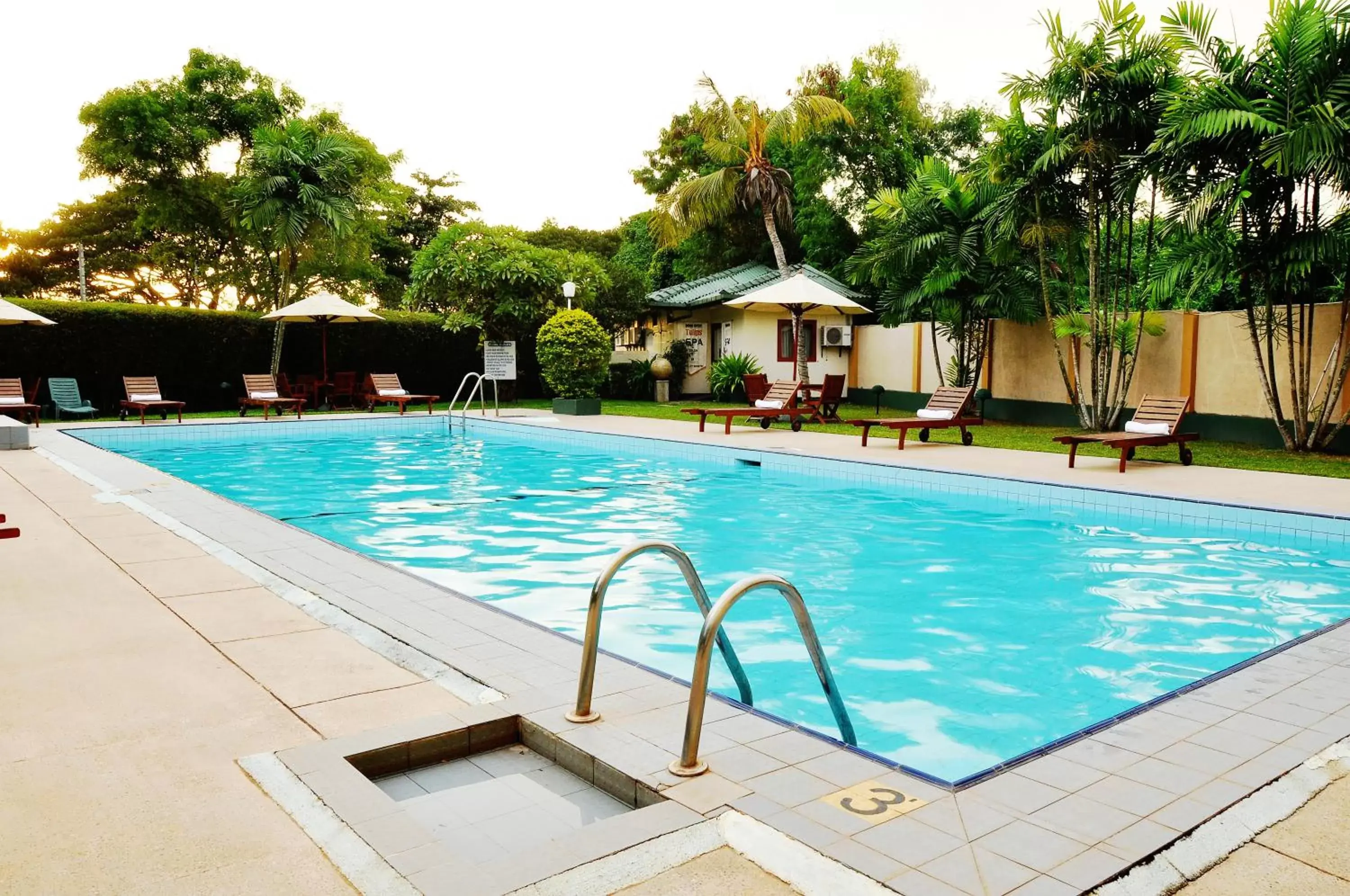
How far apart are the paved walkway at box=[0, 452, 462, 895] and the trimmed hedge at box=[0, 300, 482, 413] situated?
46.3 feet

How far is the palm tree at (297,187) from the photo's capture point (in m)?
22.5

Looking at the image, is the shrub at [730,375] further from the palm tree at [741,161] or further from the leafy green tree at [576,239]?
the leafy green tree at [576,239]

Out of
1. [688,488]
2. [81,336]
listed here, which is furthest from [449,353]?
[688,488]

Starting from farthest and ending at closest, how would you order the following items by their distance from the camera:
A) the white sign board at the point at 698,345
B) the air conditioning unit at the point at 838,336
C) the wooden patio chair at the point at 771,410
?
1. the white sign board at the point at 698,345
2. the air conditioning unit at the point at 838,336
3. the wooden patio chair at the point at 771,410

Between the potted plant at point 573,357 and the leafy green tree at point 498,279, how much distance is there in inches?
82.8

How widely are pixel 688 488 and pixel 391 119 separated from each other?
24.5 m

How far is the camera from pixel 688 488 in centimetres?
1127

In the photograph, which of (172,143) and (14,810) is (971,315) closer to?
(14,810)

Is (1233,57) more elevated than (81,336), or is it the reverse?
(1233,57)

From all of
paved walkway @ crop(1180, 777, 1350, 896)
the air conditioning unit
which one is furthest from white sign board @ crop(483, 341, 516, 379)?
paved walkway @ crop(1180, 777, 1350, 896)

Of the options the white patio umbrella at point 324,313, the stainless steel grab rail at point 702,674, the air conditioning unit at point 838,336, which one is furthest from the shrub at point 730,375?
the stainless steel grab rail at point 702,674

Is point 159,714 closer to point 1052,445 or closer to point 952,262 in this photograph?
point 1052,445

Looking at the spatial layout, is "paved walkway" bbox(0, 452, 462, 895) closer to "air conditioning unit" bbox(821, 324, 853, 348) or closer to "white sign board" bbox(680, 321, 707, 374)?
"air conditioning unit" bbox(821, 324, 853, 348)

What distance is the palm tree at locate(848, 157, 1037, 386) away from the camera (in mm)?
17094
